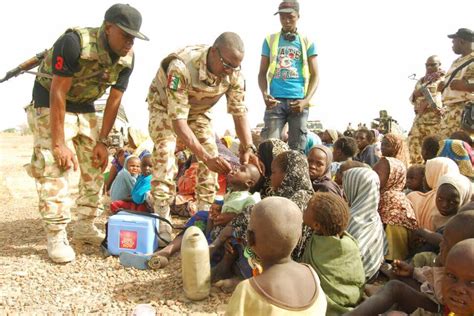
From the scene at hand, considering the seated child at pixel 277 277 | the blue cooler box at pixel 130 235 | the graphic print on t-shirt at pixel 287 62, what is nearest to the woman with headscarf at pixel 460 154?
the graphic print on t-shirt at pixel 287 62

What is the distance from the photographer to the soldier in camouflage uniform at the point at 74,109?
11.6 feet

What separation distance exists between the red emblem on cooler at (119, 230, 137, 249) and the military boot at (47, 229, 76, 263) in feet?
1.31

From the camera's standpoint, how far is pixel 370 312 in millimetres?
2531

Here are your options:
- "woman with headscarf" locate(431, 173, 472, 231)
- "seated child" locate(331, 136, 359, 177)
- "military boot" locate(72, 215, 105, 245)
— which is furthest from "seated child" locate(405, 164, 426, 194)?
"military boot" locate(72, 215, 105, 245)

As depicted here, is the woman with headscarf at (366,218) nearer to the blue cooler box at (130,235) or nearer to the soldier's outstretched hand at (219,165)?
the soldier's outstretched hand at (219,165)

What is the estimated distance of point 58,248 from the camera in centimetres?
367

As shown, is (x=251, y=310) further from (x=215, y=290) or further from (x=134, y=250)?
(x=134, y=250)

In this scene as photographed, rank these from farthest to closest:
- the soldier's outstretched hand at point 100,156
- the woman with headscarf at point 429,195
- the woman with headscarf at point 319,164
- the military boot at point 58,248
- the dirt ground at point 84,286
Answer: the soldier's outstretched hand at point 100,156 → the woman with headscarf at point 319,164 → the woman with headscarf at point 429,195 → the military boot at point 58,248 → the dirt ground at point 84,286

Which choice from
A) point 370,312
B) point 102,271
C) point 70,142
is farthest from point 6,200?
point 370,312

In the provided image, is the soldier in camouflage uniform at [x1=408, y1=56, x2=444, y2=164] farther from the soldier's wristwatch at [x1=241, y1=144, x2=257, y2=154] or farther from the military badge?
the military badge

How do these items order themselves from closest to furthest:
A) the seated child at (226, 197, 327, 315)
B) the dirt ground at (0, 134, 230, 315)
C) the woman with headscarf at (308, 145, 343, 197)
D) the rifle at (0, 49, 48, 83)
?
1. the seated child at (226, 197, 327, 315)
2. the dirt ground at (0, 134, 230, 315)
3. the woman with headscarf at (308, 145, 343, 197)
4. the rifle at (0, 49, 48, 83)

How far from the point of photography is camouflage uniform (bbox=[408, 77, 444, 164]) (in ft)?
23.7

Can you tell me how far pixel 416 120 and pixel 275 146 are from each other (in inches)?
175

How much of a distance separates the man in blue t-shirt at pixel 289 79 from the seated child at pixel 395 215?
153 centimetres
